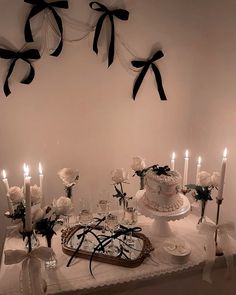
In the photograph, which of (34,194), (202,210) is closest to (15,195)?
(34,194)

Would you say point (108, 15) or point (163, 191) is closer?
point (163, 191)

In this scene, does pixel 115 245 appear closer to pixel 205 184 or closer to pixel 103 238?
pixel 103 238

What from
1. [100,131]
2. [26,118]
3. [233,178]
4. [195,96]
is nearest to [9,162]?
[26,118]

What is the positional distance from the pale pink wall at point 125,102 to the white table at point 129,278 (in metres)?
0.48

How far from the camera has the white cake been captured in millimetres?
1472

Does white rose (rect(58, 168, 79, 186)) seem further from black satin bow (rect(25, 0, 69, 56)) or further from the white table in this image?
black satin bow (rect(25, 0, 69, 56))

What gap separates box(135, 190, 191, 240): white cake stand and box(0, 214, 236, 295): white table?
12cm

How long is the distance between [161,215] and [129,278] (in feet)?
0.99

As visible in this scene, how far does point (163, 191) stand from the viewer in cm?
148

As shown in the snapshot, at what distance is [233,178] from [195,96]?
0.53 meters

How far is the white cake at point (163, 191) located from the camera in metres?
1.47

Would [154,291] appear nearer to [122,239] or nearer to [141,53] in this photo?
[122,239]

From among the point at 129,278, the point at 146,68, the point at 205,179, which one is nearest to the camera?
the point at 129,278

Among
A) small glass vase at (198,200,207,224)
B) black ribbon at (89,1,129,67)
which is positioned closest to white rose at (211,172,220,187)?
small glass vase at (198,200,207,224)
